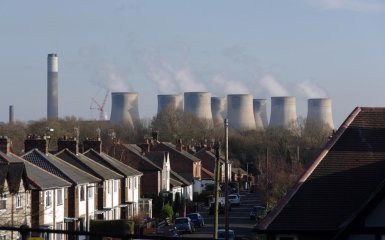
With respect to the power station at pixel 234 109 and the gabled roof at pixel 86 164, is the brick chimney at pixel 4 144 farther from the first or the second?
the power station at pixel 234 109

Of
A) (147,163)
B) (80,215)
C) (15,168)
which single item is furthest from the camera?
(147,163)

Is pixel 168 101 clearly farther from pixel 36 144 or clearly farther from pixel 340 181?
pixel 340 181

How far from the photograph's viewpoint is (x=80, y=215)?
4950 cm

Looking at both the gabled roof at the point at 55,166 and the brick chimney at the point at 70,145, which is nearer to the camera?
the gabled roof at the point at 55,166

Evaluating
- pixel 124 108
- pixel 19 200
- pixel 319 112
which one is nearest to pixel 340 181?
pixel 19 200

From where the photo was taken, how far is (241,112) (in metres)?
141

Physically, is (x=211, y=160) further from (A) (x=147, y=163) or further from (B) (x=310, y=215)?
(B) (x=310, y=215)

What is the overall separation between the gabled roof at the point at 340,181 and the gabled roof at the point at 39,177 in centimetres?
1839

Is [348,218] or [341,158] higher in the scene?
Answer: [341,158]

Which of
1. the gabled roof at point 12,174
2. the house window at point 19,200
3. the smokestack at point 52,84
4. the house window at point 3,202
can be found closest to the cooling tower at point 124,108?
the smokestack at point 52,84

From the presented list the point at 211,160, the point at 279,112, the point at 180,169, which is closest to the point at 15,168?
the point at 180,169

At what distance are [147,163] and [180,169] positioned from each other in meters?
20.1

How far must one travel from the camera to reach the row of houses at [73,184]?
38750 millimetres

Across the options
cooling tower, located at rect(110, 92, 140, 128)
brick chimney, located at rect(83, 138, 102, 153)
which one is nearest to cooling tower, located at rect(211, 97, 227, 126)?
cooling tower, located at rect(110, 92, 140, 128)
